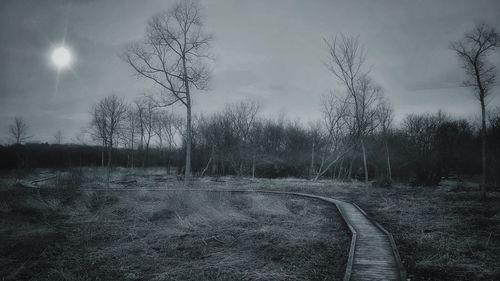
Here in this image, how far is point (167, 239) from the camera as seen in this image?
1015cm

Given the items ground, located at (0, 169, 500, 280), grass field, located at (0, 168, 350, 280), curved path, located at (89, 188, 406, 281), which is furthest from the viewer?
grass field, located at (0, 168, 350, 280)

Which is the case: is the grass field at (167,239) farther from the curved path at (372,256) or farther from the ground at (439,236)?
the curved path at (372,256)

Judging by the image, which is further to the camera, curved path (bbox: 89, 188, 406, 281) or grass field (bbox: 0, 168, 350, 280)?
grass field (bbox: 0, 168, 350, 280)

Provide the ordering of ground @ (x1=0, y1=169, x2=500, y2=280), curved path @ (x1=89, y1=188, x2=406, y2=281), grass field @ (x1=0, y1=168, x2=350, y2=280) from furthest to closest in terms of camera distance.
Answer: grass field @ (x1=0, y1=168, x2=350, y2=280)
ground @ (x1=0, y1=169, x2=500, y2=280)
curved path @ (x1=89, y1=188, x2=406, y2=281)

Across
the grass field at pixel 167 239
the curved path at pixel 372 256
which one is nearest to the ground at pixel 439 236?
the grass field at pixel 167 239

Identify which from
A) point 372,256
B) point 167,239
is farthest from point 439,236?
point 167,239

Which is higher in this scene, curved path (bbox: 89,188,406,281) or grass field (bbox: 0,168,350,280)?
curved path (bbox: 89,188,406,281)

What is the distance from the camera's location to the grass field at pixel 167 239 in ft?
24.3

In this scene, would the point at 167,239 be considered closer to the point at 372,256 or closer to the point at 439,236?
the point at 372,256

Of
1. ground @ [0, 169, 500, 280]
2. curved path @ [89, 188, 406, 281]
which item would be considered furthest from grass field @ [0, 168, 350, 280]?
curved path @ [89, 188, 406, 281]

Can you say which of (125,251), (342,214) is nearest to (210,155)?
(342,214)

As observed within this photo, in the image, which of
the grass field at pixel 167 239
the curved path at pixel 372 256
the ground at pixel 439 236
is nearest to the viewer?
the curved path at pixel 372 256

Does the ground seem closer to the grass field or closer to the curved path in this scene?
the grass field

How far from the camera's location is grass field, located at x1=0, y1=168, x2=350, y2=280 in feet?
24.3
